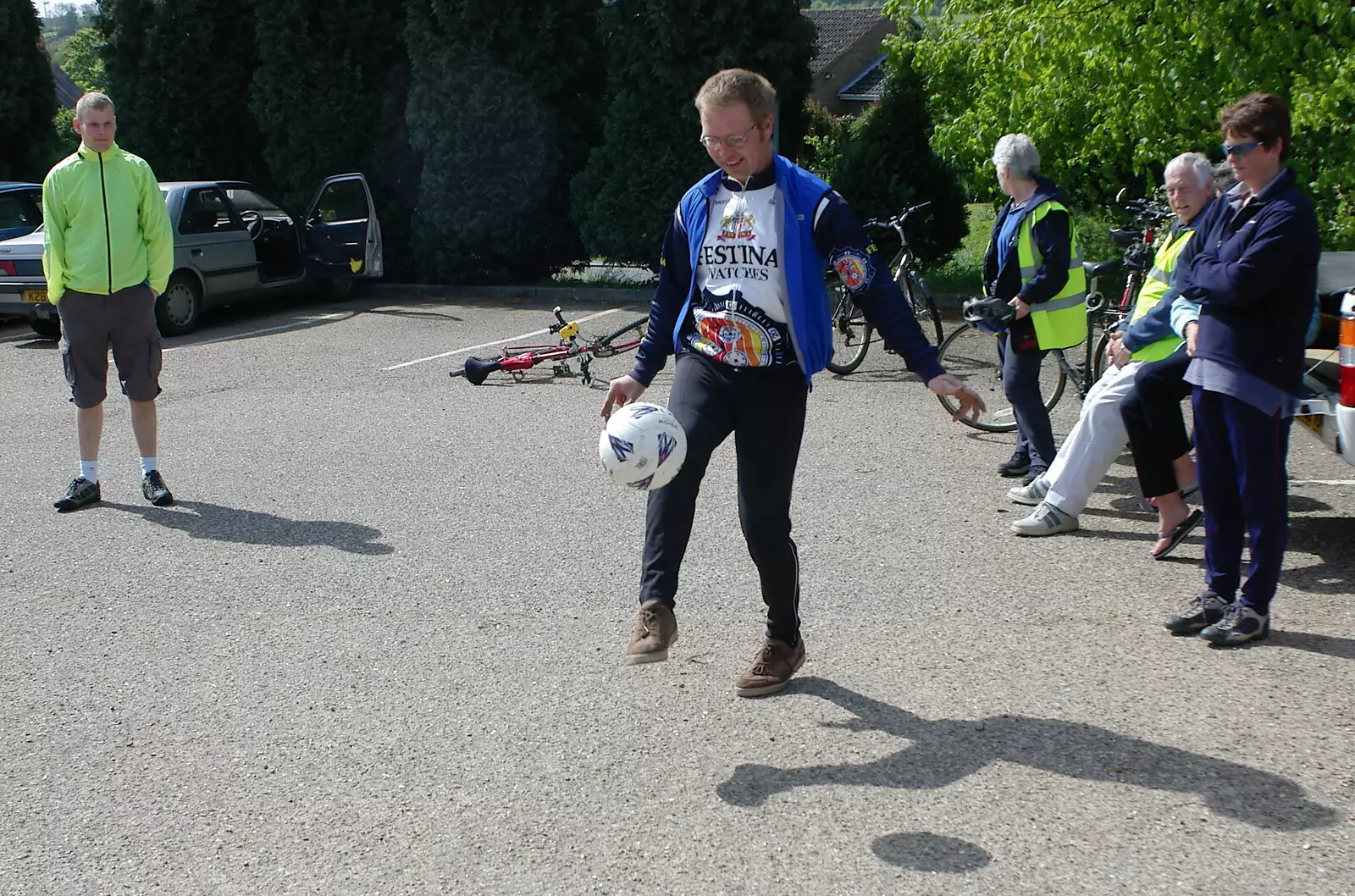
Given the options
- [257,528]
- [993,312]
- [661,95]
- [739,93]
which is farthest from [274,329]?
[739,93]

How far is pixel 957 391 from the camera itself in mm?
3988

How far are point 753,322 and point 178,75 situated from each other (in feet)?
56.2

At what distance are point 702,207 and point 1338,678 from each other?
259 cm

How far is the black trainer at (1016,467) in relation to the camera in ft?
24.2

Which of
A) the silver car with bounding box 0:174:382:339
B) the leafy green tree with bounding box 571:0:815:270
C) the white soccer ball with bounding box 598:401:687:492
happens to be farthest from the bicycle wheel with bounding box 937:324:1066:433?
the silver car with bounding box 0:174:382:339

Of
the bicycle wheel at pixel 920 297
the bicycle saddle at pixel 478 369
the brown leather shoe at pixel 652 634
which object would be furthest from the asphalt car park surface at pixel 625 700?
the bicycle wheel at pixel 920 297

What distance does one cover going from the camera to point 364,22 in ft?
58.5

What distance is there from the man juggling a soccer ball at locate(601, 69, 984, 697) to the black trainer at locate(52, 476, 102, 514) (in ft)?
13.3

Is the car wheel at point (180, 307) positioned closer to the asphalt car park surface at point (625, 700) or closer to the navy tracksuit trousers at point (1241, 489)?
the asphalt car park surface at point (625, 700)

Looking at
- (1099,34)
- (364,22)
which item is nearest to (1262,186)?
(1099,34)

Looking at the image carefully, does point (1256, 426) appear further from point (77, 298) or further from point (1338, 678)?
point (77, 298)

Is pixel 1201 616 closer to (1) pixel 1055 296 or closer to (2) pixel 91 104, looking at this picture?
(1) pixel 1055 296

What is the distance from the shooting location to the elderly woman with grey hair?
684cm

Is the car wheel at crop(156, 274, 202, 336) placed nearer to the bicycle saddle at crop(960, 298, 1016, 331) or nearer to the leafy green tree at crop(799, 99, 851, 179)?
the leafy green tree at crop(799, 99, 851, 179)
